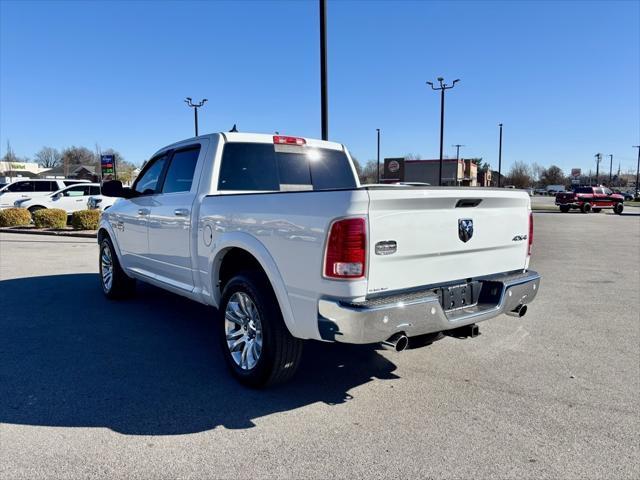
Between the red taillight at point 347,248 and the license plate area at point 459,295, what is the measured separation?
810 mm

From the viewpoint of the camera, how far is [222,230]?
4059 millimetres

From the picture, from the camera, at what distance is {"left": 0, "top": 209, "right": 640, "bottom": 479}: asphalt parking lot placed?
2.88 metres

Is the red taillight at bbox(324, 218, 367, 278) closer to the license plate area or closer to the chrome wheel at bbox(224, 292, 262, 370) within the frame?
the license plate area

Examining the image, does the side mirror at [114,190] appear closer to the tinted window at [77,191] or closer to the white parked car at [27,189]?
the tinted window at [77,191]

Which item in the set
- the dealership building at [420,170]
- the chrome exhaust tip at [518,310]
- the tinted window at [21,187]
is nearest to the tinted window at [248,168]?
the chrome exhaust tip at [518,310]

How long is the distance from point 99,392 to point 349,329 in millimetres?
2104

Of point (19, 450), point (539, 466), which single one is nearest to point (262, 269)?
point (19, 450)

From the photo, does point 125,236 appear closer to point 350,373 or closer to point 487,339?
point 350,373

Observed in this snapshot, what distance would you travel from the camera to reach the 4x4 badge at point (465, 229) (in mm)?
3604

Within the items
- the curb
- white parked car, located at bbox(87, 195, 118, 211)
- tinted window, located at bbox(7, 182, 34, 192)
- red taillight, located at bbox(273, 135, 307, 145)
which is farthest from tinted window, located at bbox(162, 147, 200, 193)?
tinted window, located at bbox(7, 182, 34, 192)

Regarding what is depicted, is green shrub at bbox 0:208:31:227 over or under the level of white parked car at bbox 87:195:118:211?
under

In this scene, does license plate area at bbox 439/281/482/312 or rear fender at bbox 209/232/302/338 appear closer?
rear fender at bbox 209/232/302/338

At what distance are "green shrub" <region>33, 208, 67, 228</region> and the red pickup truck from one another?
32803mm

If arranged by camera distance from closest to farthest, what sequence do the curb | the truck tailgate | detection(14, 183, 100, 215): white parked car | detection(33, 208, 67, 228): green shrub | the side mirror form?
the truck tailgate
the side mirror
the curb
detection(33, 208, 67, 228): green shrub
detection(14, 183, 100, 215): white parked car
